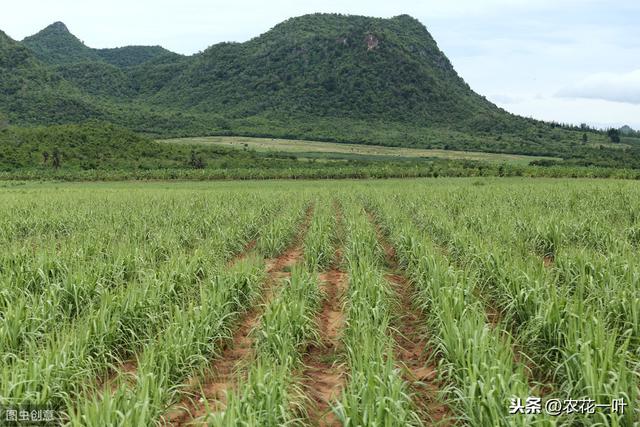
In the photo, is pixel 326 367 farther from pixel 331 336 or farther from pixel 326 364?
pixel 331 336

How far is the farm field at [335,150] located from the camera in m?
80.1

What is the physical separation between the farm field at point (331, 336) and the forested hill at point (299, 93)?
91.5 meters

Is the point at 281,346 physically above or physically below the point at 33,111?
below

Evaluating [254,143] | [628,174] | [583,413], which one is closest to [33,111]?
[254,143]

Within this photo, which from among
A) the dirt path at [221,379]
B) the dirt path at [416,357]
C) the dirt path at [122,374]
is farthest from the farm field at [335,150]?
the dirt path at [122,374]

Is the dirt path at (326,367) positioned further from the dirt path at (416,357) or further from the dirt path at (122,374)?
the dirt path at (122,374)

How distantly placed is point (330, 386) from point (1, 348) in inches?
144

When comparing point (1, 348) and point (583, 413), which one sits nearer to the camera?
point (583, 413)

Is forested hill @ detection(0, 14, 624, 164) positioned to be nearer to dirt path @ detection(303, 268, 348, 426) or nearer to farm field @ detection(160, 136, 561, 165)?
Answer: farm field @ detection(160, 136, 561, 165)

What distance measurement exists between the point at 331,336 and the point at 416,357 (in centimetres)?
125

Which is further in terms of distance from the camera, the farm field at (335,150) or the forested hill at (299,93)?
the forested hill at (299,93)

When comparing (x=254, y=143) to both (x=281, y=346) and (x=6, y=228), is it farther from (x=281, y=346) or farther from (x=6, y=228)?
(x=281, y=346)

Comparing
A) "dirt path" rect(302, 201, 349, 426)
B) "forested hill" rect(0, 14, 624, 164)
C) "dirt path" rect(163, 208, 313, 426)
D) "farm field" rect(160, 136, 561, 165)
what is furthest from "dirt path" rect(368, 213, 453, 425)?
"forested hill" rect(0, 14, 624, 164)

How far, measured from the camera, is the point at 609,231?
10219 millimetres
